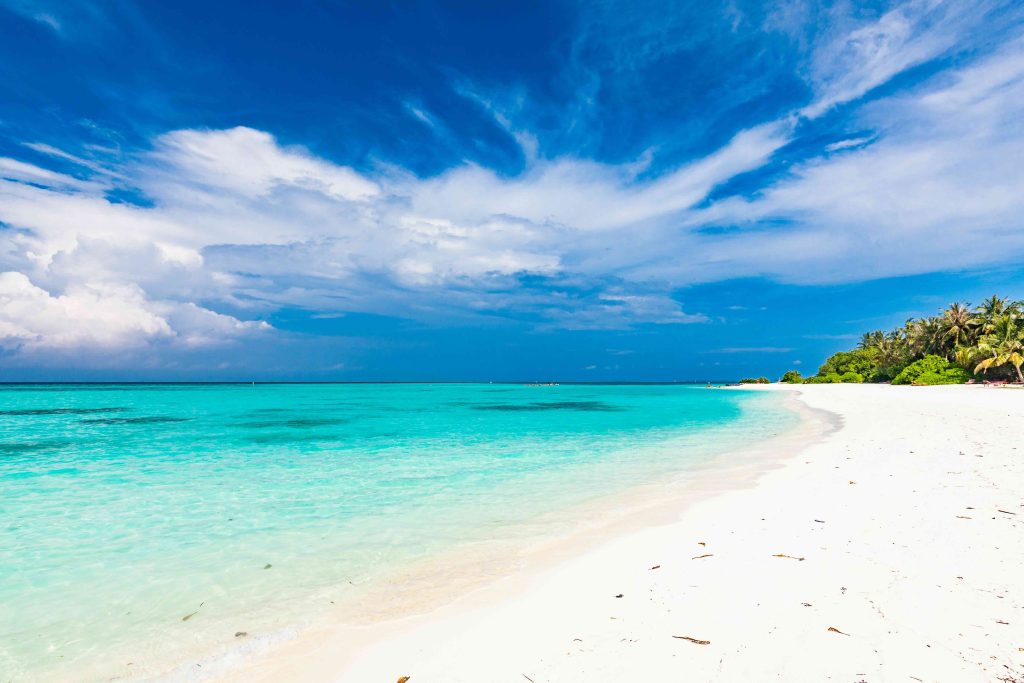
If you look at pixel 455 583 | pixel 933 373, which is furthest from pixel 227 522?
pixel 933 373

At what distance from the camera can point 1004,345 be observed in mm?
49000

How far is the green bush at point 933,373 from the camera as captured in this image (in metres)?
56.2

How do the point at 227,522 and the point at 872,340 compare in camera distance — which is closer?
the point at 227,522

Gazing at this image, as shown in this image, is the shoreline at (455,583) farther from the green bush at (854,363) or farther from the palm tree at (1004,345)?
the green bush at (854,363)

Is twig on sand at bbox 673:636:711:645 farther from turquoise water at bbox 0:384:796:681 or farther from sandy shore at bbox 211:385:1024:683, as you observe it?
turquoise water at bbox 0:384:796:681

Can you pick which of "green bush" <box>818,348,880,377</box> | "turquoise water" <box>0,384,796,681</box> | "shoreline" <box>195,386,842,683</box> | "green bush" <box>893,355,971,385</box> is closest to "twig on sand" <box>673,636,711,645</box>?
"shoreline" <box>195,386,842,683</box>

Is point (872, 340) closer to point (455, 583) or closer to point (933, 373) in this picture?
point (933, 373)

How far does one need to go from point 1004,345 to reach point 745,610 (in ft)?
217

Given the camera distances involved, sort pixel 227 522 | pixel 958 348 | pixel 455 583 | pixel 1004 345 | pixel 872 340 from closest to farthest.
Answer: pixel 455 583 < pixel 227 522 < pixel 1004 345 < pixel 958 348 < pixel 872 340

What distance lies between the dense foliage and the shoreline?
2359 inches

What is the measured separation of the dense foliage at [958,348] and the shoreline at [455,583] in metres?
59.9

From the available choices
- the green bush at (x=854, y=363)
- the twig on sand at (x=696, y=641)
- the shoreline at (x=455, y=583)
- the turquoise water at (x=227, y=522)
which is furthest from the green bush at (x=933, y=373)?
the twig on sand at (x=696, y=641)

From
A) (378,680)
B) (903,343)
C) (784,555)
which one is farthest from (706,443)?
(903,343)

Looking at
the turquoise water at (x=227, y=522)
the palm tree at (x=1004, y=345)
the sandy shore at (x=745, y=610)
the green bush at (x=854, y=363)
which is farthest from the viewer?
the green bush at (x=854, y=363)
